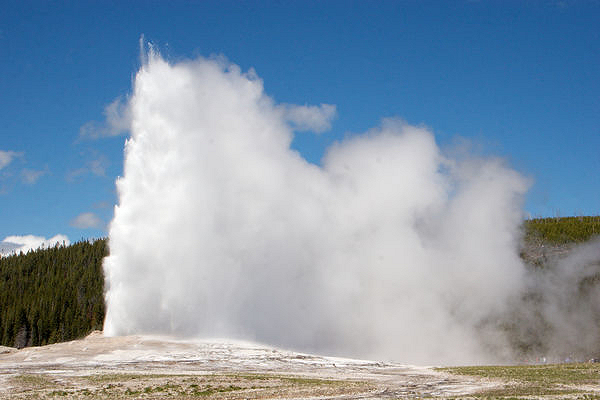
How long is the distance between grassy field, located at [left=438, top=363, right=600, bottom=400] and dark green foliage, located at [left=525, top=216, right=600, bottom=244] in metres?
63.2

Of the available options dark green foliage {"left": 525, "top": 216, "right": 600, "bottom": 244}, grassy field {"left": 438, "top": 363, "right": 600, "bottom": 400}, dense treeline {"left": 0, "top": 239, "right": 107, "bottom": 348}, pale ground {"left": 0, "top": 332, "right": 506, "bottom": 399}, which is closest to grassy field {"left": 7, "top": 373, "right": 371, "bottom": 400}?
pale ground {"left": 0, "top": 332, "right": 506, "bottom": 399}

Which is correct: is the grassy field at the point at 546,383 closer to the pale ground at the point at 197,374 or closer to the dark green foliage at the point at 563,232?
the pale ground at the point at 197,374

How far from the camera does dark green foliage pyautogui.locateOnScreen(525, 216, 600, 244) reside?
95.2 meters

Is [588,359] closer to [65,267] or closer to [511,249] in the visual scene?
[511,249]

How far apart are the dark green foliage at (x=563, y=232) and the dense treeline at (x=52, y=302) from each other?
65906 millimetres

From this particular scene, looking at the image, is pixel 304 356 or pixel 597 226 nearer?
pixel 304 356

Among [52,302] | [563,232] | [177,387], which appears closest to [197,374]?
[177,387]

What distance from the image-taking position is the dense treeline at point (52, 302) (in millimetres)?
77750

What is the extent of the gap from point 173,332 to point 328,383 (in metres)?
20.1

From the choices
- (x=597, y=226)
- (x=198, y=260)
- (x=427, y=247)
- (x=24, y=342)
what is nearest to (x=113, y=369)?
(x=198, y=260)

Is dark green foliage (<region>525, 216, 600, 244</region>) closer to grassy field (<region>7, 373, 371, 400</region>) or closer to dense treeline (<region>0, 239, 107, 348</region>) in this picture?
dense treeline (<region>0, 239, 107, 348</region>)

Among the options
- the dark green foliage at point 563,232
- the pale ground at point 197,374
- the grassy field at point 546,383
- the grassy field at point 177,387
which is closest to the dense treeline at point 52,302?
the pale ground at point 197,374

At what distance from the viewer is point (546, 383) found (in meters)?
24.5

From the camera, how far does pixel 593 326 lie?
69.8 metres
